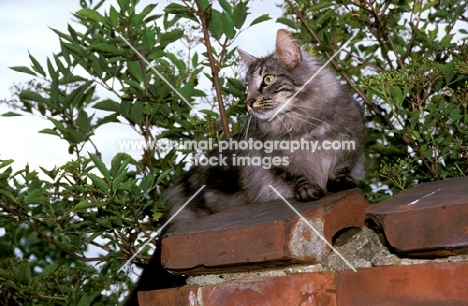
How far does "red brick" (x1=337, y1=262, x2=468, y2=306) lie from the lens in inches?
57.5

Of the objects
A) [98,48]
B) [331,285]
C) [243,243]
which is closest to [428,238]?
Result: [331,285]

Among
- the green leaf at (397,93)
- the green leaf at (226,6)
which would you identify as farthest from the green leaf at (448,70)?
the green leaf at (226,6)

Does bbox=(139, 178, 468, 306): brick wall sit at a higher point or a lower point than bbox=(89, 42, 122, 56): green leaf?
lower

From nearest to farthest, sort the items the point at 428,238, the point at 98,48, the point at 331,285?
the point at 428,238 < the point at 331,285 < the point at 98,48

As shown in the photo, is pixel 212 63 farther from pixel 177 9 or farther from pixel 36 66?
pixel 36 66

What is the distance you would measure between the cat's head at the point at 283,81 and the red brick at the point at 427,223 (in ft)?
4.72

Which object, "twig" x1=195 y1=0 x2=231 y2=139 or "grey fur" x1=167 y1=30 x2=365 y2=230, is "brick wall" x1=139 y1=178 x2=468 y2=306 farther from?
"twig" x1=195 y1=0 x2=231 y2=139

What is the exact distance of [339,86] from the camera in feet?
10.4

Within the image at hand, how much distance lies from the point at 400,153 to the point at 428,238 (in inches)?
66.4

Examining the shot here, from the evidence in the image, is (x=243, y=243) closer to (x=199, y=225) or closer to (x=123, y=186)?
(x=199, y=225)

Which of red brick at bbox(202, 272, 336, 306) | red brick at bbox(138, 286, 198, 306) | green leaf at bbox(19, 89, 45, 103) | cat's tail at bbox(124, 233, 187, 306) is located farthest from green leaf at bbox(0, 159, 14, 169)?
red brick at bbox(202, 272, 336, 306)

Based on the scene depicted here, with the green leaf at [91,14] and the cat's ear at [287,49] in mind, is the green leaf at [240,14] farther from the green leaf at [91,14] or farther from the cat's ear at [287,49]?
the green leaf at [91,14]

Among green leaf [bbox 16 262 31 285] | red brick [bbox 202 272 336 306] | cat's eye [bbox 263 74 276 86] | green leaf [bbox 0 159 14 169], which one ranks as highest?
cat's eye [bbox 263 74 276 86]

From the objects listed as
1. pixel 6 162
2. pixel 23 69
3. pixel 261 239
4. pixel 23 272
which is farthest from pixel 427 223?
pixel 23 69
